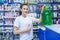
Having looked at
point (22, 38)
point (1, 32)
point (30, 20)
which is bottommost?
point (1, 32)

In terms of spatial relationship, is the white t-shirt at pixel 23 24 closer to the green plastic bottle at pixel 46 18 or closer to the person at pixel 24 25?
the person at pixel 24 25

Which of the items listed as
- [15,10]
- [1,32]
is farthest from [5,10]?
[1,32]

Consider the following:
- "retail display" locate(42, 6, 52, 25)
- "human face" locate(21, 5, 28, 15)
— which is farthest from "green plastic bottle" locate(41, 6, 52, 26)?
"human face" locate(21, 5, 28, 15)

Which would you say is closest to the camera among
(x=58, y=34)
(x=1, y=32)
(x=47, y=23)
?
(x=58, y=34)

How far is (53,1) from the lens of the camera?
611 cm

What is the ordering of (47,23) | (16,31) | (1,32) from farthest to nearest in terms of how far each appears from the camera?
(1,32)
(16,31)
(47,23)

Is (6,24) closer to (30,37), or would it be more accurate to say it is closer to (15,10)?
(15,10)

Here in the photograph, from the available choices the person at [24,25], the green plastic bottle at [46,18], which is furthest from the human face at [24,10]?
the green plastic bottle at [46,18]

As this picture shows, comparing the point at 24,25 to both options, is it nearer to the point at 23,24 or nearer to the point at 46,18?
the point at 23,24

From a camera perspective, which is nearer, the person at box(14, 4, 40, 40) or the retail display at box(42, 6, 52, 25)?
the retail display at box(42, 6, 52, 25)

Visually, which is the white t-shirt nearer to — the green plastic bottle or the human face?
the human face

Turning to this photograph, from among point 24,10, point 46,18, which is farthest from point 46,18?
point 24,10

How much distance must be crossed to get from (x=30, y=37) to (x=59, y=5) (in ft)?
12.6

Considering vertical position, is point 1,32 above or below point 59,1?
below
